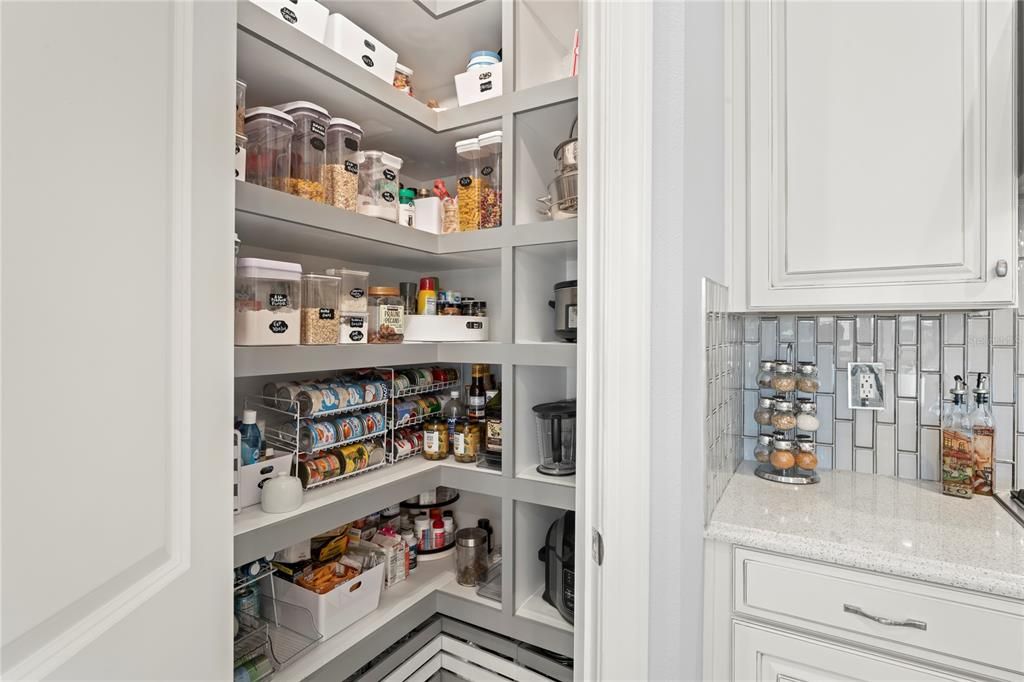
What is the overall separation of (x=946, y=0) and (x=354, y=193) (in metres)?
1.51

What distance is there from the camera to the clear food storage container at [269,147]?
1119mm

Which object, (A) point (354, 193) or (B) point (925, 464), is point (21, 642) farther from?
(B) point (925, 464)

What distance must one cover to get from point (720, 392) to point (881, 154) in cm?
71

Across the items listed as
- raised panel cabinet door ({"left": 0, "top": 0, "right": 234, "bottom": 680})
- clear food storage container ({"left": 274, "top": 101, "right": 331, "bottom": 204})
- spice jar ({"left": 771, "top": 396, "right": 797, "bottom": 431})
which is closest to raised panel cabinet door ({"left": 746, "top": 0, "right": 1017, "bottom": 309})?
spice jar ({"left": 771, "top": 396, "right": 797, "bottom": 431})

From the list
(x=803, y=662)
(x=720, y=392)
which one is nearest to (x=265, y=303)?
(x=720, y=392)

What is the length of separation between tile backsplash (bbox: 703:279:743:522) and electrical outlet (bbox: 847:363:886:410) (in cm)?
32

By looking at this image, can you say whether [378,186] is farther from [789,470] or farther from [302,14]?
[789,470]

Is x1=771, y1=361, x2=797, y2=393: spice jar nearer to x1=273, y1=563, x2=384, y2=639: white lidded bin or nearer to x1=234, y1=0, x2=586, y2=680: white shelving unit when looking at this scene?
x1=234, y1=0, x2=586, y2=680: white shelving unit

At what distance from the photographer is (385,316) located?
1421mm

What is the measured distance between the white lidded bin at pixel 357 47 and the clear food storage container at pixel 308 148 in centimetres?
22

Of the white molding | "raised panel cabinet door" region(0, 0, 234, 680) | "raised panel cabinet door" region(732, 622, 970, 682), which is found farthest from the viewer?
"raised panel cabinet door" region(732, 622, 970, 682)

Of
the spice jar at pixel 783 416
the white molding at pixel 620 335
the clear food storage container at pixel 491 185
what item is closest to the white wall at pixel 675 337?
the white molding at pixel 620 335

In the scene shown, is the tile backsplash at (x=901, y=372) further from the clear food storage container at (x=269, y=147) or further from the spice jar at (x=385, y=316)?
the clear food storage container at (x=269, y=147)

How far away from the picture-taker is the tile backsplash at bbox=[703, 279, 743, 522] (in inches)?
43.3
